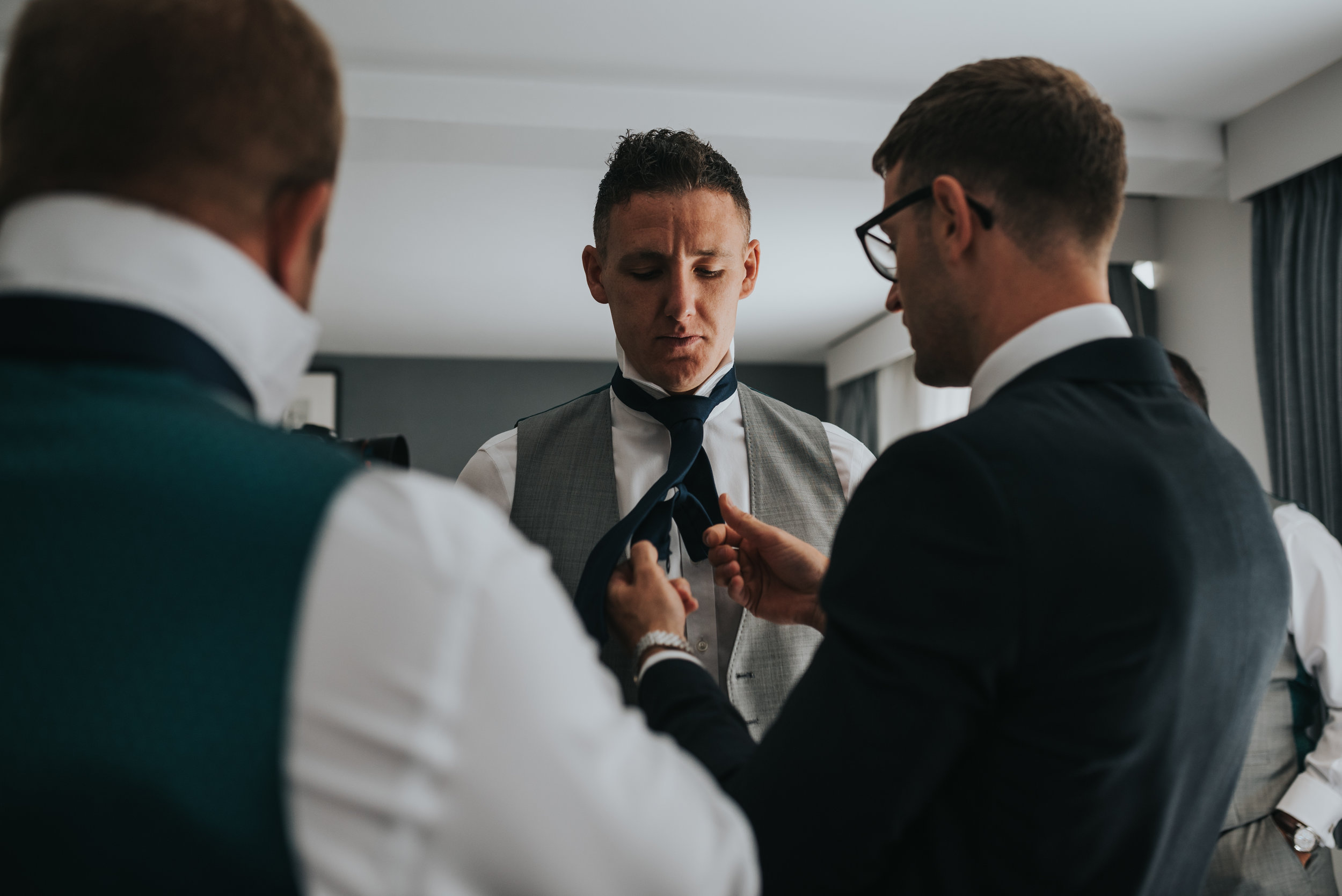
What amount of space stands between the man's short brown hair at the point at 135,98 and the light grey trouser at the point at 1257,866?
8.34ft

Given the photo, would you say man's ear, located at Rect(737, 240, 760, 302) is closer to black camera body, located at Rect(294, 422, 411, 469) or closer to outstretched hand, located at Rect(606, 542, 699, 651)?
outstretched hand, located at Rect(606, 542, 699, 651)

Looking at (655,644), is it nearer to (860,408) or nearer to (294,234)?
(294,234)

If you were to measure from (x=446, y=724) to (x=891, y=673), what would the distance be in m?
0.40

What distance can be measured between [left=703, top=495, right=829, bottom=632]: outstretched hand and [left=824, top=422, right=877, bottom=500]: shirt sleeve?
218mm

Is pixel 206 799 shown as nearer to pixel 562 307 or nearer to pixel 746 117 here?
pixel 746 117

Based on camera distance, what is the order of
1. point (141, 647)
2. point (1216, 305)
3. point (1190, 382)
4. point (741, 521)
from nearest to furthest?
point (141, 647) < point (741, 521) < point (1190, 382) < point (1216, 305)

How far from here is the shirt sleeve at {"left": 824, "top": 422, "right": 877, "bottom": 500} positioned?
147cm

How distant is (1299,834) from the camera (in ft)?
7.45

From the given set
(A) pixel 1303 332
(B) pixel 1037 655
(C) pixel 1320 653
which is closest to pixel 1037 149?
(B) pixel 1037 655

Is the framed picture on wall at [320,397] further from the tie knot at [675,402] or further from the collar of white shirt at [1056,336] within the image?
the collar of white shirt at [1056,336]

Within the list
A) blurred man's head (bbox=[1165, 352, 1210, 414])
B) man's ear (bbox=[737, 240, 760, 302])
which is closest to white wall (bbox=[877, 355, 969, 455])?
blurred man's head (bbox=[1165, 352, 1210, 414])

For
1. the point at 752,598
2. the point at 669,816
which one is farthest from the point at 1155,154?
the point at 669,816

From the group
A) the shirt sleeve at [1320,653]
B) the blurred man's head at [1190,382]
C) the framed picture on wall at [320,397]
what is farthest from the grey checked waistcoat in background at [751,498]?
the framed picture on wall at [320,397]

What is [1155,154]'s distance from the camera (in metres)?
3.81
